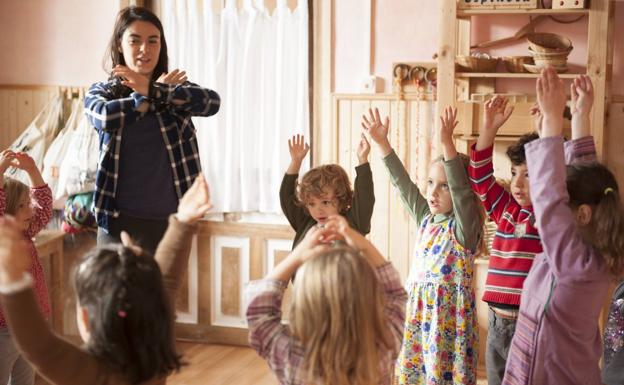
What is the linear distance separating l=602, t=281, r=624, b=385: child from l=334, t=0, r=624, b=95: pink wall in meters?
1.38

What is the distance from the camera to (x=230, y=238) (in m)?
4.21

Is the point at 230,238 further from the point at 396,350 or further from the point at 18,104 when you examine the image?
the point at 396,350

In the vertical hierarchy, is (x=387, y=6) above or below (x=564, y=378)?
above

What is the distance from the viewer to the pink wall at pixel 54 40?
13.8 feet

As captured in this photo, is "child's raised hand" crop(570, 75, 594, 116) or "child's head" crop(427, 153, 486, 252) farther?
"child's head" crop(427, 153, 486, 252)

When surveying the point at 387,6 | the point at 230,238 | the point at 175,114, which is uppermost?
the point at 387,6

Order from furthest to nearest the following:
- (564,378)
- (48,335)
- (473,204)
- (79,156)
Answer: (79,156), (473,204), (564,378), (48,335)

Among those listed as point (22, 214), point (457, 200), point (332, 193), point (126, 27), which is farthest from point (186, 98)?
point (457, 200)

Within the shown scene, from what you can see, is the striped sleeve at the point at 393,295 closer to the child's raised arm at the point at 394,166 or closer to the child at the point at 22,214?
the child's raised arm at the point at 394,166

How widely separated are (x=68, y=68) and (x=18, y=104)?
328 mm

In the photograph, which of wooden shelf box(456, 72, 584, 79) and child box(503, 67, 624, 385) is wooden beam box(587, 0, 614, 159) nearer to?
wooden shelf box(456, 72, 584, 79)

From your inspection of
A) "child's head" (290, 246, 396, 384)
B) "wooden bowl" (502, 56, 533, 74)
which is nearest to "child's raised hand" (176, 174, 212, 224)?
"child's head" (290, 246, 396, 384)

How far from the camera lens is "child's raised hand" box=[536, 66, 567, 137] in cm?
182

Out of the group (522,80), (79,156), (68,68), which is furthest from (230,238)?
(522,80)
